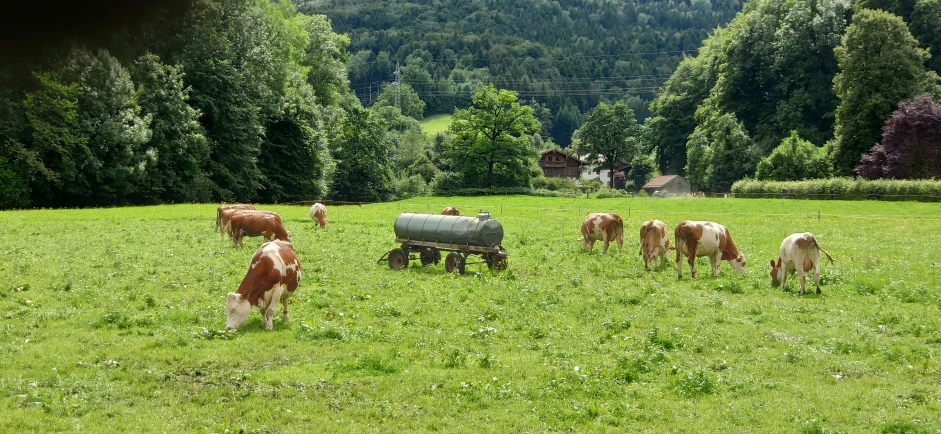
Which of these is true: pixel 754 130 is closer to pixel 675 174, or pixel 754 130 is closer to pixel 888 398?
pixel 675 174

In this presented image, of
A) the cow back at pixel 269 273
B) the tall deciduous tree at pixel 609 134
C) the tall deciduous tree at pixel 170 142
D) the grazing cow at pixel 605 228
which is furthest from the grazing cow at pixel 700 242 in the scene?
the tall deciduous tree at pixel 609 134

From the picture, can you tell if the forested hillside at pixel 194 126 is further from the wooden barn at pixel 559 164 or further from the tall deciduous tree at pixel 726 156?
the wooden barn at pixel 559 164

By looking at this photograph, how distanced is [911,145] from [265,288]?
7803 cm

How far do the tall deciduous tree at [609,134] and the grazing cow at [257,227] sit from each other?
4829 inches

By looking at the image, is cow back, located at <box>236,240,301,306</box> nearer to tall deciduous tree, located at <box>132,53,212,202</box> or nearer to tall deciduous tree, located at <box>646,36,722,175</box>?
tall deciduous tree, located at <box>132,53,212,202</box>

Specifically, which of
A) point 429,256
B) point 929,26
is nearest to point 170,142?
point 429,256

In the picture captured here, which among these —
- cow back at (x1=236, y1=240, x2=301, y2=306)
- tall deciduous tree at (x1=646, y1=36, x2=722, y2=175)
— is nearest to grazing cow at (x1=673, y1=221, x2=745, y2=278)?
cow back at (x1=236, y1=240, x2=301, y2=306)

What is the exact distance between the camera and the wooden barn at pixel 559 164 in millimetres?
166625

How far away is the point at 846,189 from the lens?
75500 mm

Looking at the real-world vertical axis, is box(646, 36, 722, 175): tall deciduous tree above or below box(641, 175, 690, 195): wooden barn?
above

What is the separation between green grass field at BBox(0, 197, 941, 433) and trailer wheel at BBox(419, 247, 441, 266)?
0.33m

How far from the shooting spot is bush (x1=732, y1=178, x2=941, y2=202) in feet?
228

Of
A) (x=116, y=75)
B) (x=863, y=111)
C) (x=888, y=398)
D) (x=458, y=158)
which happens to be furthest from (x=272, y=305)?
(x=458, y=158)

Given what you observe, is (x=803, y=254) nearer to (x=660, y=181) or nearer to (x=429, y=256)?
(x=429, y=256)
